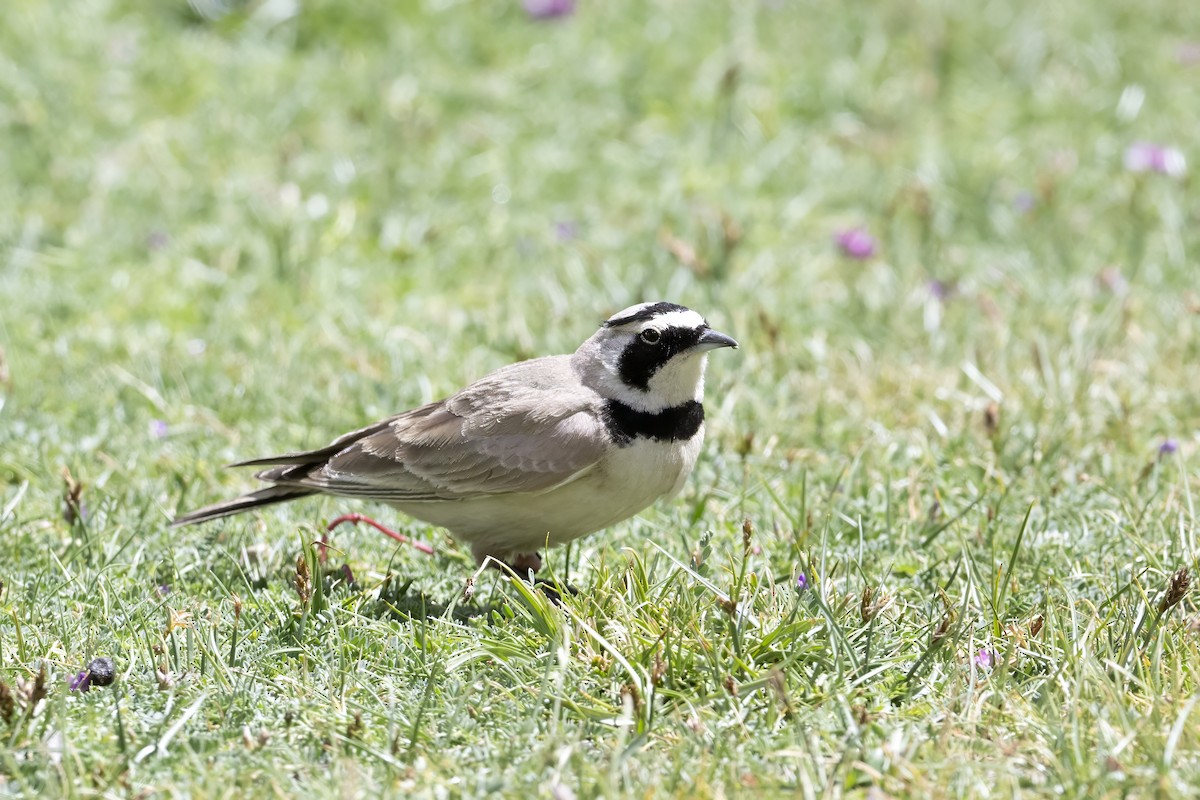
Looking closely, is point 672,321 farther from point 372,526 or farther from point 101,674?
point 101,674

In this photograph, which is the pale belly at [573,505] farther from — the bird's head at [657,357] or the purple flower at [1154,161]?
the purple flower at [1154,161]

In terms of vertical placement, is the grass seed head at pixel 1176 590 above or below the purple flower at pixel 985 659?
above

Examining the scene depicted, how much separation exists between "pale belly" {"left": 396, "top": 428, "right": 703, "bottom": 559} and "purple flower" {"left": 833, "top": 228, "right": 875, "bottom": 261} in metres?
3.17

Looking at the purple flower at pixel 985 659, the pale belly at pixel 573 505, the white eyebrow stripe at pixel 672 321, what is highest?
the white eyebrow stripe at pixel 672 321

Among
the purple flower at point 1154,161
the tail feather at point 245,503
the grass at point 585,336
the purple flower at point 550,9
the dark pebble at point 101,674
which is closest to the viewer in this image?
the grass at point 585,336

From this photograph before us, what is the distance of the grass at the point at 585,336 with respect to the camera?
3.69 m

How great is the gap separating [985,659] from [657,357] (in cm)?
145

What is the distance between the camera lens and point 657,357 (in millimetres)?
4848

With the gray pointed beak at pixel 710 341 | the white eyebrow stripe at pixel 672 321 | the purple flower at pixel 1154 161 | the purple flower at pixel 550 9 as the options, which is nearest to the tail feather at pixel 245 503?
the white eyebrow stripe at pixel 672 321

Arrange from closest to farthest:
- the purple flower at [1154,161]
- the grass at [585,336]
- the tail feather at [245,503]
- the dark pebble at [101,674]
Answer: the grass at [585,336] → the dark pebble at [101,674] → the tail feather at [245,503] → the purple flower at [1154,161]

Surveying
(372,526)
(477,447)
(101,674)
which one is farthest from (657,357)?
(101,674)

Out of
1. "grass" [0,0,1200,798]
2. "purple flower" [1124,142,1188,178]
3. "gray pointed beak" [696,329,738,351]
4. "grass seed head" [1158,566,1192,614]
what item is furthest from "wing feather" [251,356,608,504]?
"purple flower" [1124,142,1188,178]

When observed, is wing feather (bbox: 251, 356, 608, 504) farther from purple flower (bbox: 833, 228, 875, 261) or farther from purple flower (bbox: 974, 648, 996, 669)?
purple flower (bbox: 833, 228, 875, 261)

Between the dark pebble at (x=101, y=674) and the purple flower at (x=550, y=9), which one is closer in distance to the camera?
the dark pebble at (x=101, y=674)
